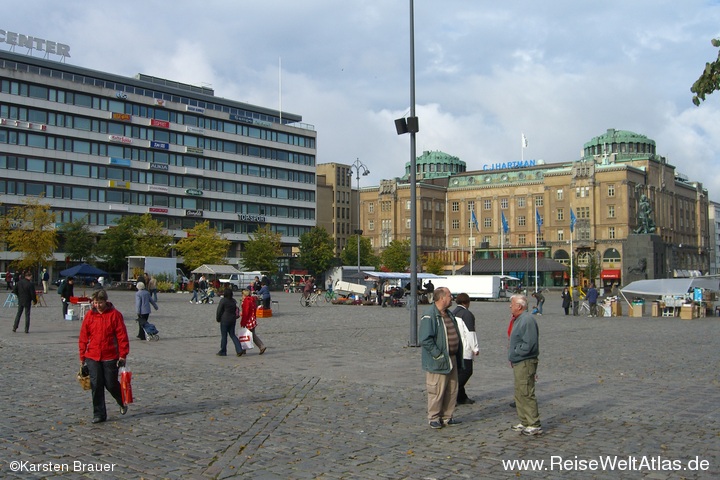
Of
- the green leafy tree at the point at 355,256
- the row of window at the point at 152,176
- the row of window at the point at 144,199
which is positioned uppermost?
the row of window at the point at 152,176

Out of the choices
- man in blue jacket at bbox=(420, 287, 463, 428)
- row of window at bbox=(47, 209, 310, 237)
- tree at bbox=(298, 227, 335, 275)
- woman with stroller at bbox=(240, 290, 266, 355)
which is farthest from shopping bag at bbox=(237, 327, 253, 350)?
tree at bbox=(298, 227, 335, 275)

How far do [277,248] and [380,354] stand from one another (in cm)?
7787

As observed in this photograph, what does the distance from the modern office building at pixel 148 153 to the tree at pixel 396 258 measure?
13387 mm

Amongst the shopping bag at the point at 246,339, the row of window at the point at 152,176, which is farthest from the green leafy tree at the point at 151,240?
the shopping bag at the point at 246,339

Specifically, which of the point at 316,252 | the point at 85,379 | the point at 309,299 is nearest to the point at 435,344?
the point at 85,379

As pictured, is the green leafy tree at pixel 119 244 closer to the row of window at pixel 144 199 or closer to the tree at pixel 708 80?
the row of window at pixel 144 199

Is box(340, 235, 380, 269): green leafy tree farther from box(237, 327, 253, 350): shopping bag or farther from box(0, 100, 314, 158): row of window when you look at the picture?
box(237, 327, 253, 350): shopping bag

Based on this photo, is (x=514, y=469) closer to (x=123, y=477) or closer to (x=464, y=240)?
(x=123, y=477)

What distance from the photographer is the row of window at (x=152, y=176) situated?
275ft

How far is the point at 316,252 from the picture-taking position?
97.6 meters

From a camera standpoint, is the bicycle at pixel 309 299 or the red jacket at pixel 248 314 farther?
the bicycle at pixel 309 299

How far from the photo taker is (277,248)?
94750 mm

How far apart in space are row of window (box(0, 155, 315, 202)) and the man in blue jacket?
82.9 m

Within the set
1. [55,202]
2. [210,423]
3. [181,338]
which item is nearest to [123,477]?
[210,423]
